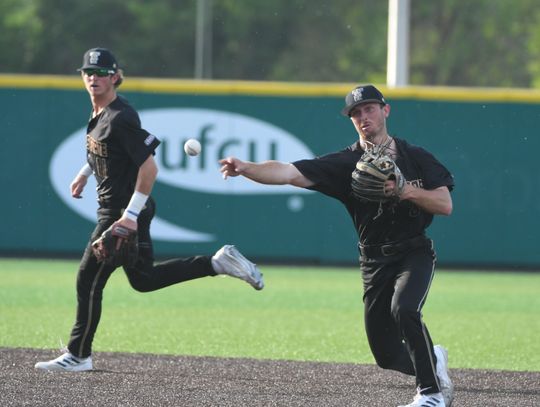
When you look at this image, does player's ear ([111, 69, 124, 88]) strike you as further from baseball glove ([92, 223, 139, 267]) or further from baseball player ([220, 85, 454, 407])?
baseball player ([220, 85, 454, 407])

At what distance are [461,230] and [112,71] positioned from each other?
30.0 feet

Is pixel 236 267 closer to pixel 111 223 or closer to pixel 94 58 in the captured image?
pixel 111 223

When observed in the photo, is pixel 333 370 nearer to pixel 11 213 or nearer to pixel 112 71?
pixel 112 71

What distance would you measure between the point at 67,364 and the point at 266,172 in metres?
2.08

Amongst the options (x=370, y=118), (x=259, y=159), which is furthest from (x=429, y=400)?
(x=259, y=159)

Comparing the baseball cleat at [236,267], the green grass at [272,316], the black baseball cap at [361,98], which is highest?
the black baseball cap at [361,98]

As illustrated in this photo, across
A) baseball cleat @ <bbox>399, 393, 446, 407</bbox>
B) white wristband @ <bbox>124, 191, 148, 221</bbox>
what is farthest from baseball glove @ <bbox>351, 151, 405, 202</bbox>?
white wristband @ <bbox>124, 191, 148, 221</bbox>

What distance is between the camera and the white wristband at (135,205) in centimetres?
721

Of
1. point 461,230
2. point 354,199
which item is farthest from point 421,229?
point 461,230

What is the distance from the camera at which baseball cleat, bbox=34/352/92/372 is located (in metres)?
7.51

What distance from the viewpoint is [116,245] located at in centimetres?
719

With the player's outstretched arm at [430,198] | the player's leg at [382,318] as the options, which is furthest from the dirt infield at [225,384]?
the player's outstretched arm at [430,198]

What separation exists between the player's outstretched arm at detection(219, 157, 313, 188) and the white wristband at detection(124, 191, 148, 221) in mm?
937

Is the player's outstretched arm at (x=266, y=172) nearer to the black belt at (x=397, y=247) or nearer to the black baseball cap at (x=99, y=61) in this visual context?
the black belt at (x=397, y=247)
